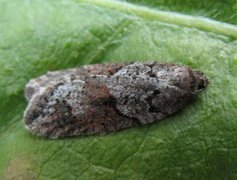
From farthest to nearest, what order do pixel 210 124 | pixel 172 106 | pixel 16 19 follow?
pixel 16 19
pixel 172 106
pixel 210 124

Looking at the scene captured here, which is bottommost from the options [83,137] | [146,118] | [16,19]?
[83,137]

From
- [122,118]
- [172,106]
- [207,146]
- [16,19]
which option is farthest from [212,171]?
[16,19]

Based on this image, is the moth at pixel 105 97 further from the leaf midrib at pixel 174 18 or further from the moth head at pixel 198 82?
the leaf midrib at pixel 174 18

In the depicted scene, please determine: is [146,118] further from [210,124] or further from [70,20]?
[70,20]

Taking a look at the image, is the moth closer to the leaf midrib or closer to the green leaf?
the green leaf

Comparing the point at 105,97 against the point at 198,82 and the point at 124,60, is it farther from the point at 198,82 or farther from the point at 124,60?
the point at 198,82

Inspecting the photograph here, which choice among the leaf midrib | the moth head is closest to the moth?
the moth head
